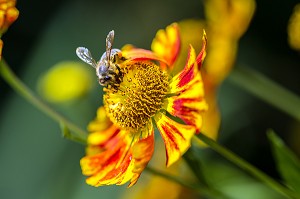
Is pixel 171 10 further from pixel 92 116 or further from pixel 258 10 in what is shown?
pixel 92 116

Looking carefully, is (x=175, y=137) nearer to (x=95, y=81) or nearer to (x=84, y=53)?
(x=84, y=53)

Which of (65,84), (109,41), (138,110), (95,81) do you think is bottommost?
(95,81)

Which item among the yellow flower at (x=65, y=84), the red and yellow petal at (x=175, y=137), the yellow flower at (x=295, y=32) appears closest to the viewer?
the red and yellow petal at (x=175, y=137)

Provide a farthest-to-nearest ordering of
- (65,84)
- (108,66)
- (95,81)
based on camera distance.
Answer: (95,81) < (65,84) < (108,66)

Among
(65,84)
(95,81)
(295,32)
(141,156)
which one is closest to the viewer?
(141,156)

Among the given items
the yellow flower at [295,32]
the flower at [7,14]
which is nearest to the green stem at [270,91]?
the yellow flower at [295,32]

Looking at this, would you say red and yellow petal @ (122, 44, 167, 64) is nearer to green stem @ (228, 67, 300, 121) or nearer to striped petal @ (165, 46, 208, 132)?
striped petal @ (165, 46, 208, 132)

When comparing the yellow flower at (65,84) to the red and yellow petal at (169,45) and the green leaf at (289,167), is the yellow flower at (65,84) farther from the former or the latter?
the green leaf at (289,167)

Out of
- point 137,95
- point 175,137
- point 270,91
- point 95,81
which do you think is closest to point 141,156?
point 175,137
